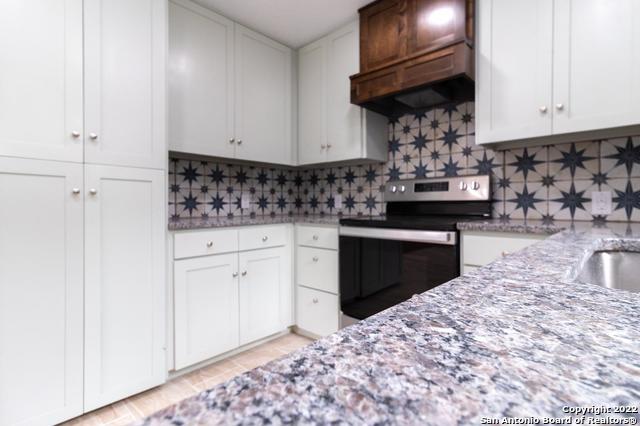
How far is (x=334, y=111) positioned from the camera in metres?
2.40

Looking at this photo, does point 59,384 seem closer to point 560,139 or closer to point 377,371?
Answer: point 377,371

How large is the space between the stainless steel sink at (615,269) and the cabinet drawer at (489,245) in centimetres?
47

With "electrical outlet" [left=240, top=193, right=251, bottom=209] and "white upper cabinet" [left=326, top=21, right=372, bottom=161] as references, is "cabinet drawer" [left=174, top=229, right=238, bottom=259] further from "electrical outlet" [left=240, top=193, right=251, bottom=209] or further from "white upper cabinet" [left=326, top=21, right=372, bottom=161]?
"white upper cabinet" [left=326, top=21, right=372, bottom=161]

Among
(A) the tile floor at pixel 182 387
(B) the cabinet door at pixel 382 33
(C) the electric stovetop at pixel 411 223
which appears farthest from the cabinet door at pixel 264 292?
(B) the cabinet door at pixel 382 33

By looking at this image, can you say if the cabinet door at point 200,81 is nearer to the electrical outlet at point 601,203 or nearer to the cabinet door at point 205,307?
the cabinet door at point 205,307

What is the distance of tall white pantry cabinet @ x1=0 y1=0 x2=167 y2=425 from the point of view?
1290 millimetres

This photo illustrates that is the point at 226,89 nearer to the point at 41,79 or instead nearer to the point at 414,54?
the point at 41,79

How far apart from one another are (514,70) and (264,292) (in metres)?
1.94

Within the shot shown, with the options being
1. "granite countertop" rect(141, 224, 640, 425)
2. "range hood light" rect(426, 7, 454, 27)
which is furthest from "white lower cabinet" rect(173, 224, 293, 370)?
"granite countertop" rect(141, 224, 640, 425)

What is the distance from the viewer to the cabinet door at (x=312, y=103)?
97.1 inches

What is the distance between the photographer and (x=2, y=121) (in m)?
1.25

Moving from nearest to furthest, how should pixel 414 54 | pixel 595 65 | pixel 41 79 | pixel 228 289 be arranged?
pixel 41 79
pixel 595 65
pixel 414 54
pixel 228 289

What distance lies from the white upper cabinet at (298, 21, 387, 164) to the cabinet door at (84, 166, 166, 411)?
1.22m

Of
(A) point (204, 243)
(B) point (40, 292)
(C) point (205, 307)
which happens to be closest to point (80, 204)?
(B) point (40, 292)
